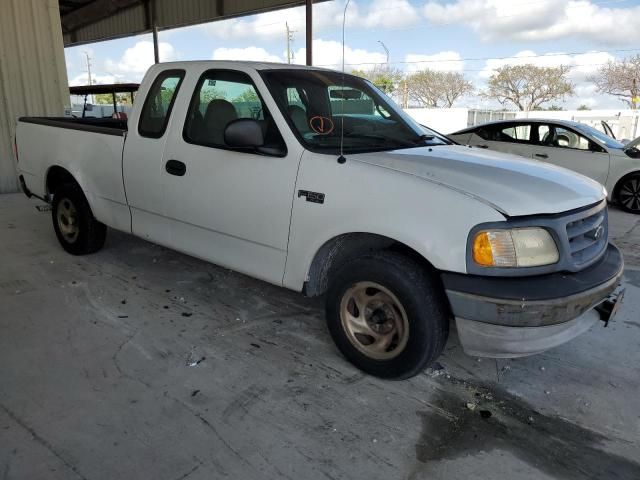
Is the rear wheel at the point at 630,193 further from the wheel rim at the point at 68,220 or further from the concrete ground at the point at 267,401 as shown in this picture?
the wheel rim at the point at 68,220

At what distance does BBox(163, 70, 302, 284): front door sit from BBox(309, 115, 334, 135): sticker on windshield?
0.26 metres

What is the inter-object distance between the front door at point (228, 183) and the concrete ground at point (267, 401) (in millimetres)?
595

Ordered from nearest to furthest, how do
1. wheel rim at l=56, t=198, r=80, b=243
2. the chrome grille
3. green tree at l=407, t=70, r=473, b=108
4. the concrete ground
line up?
the concrete ground
the chrome grille
wheel rim at l=56, t=198, r=80, b=243
green tree at l=407, t=70, r=473, b=108

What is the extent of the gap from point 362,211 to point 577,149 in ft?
24.7

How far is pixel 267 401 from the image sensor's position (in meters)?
2.91

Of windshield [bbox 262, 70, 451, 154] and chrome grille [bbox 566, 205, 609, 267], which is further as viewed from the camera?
windshield [bbox 262, 70, 451, 154]

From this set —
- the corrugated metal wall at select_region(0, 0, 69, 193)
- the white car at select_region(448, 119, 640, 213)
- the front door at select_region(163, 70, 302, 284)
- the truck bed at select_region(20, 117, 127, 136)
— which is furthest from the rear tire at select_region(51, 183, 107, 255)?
the white car at select_region(448, 119, 640, 213)

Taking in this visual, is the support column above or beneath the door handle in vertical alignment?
above

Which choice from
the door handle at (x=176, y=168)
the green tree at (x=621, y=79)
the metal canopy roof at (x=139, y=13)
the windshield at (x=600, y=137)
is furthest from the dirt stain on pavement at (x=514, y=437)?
the green tree at (x=621, y=79)

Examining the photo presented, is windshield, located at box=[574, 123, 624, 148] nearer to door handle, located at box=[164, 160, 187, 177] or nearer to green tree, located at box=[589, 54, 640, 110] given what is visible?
door handle, located at box=[164, 160, 187, 177]

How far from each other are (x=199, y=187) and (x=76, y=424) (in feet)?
5.89

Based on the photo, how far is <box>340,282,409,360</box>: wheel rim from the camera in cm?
298

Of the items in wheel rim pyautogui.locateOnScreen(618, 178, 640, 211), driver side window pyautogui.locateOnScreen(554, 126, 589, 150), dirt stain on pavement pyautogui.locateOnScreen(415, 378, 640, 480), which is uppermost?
driver side window pyautogui.locateOnScreen(554, 126, 589, 150)

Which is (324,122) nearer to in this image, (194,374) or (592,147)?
Result: (194,374)
